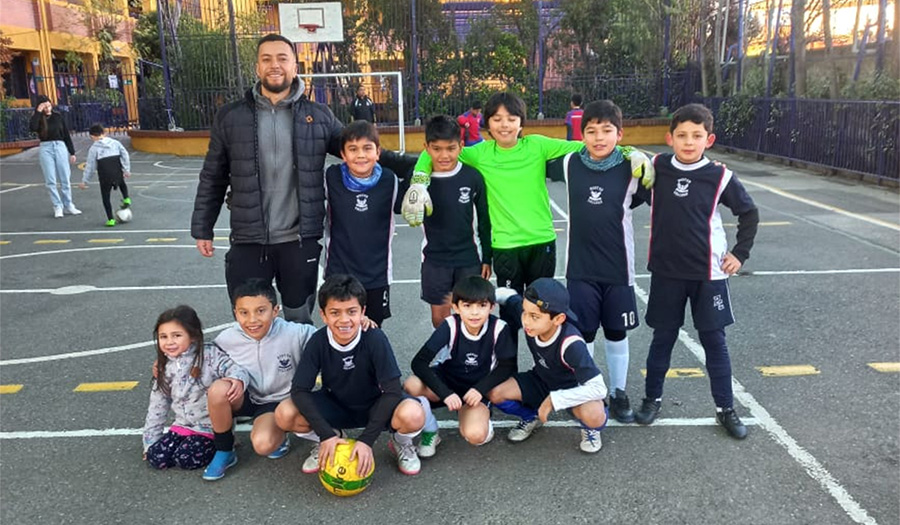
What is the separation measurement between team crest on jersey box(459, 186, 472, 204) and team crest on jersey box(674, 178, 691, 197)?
1.15 m

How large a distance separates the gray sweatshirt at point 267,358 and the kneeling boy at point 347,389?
9.6 inches

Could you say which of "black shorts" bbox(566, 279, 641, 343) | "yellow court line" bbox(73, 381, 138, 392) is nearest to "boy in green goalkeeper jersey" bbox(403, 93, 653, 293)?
"black shorts" bbox(566, 279, 641, 343)

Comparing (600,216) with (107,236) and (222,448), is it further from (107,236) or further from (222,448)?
(107,236)

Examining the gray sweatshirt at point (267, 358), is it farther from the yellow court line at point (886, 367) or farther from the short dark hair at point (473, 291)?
the yellow court line at point (886, 367)

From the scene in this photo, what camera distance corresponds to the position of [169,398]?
3.75 m

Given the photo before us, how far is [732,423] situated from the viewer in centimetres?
389

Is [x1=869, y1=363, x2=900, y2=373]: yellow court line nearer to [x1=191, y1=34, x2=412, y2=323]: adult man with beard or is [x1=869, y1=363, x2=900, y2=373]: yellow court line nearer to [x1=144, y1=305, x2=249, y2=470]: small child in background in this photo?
[x1=191, y1=34, x2=412, y2=323]: adult man with beard

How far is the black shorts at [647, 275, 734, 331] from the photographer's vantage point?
3.82m

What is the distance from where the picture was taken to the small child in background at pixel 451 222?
13.4 feet

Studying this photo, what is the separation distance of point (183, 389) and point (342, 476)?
1.00 meters

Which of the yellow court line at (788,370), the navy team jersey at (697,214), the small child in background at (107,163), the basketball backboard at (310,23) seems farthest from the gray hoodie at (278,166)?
the basketball backboard at (310,23)

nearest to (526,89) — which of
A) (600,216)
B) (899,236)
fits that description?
(899,236)

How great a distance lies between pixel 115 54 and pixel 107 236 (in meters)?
26.9

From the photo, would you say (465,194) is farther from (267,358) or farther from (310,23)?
(310,23)
